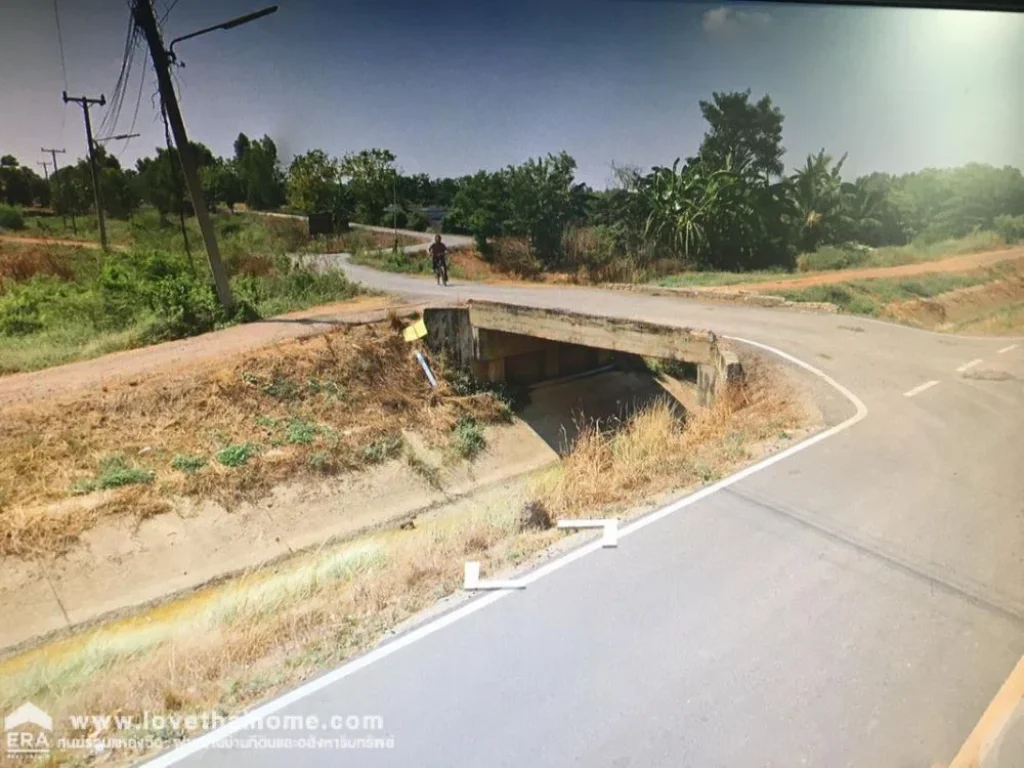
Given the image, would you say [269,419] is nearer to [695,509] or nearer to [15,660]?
[15,660]

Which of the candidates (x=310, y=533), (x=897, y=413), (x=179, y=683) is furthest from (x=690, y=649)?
(x=310, y=533)

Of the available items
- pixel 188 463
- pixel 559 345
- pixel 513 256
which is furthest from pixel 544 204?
pixel 188 463

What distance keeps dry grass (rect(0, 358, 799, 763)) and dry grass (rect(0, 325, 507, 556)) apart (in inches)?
52.2

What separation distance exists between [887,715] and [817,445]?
3.06 m

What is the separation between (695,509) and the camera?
4.00 m

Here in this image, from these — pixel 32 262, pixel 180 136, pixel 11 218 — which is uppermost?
pixel 180 136

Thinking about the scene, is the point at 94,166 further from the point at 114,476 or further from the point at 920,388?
the point at 920,388

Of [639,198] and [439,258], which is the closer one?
[439,258]

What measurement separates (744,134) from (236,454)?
913 centimetres

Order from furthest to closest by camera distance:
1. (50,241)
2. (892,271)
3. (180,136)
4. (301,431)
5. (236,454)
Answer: (50,241), (892,271), (180,136), (301,431), (236,454)

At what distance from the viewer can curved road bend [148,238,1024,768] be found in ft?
7.36

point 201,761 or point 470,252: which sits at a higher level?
point 470,252

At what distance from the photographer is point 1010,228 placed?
6.68 meters

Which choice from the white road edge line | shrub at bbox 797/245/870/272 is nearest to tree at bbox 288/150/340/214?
the white road edge line
